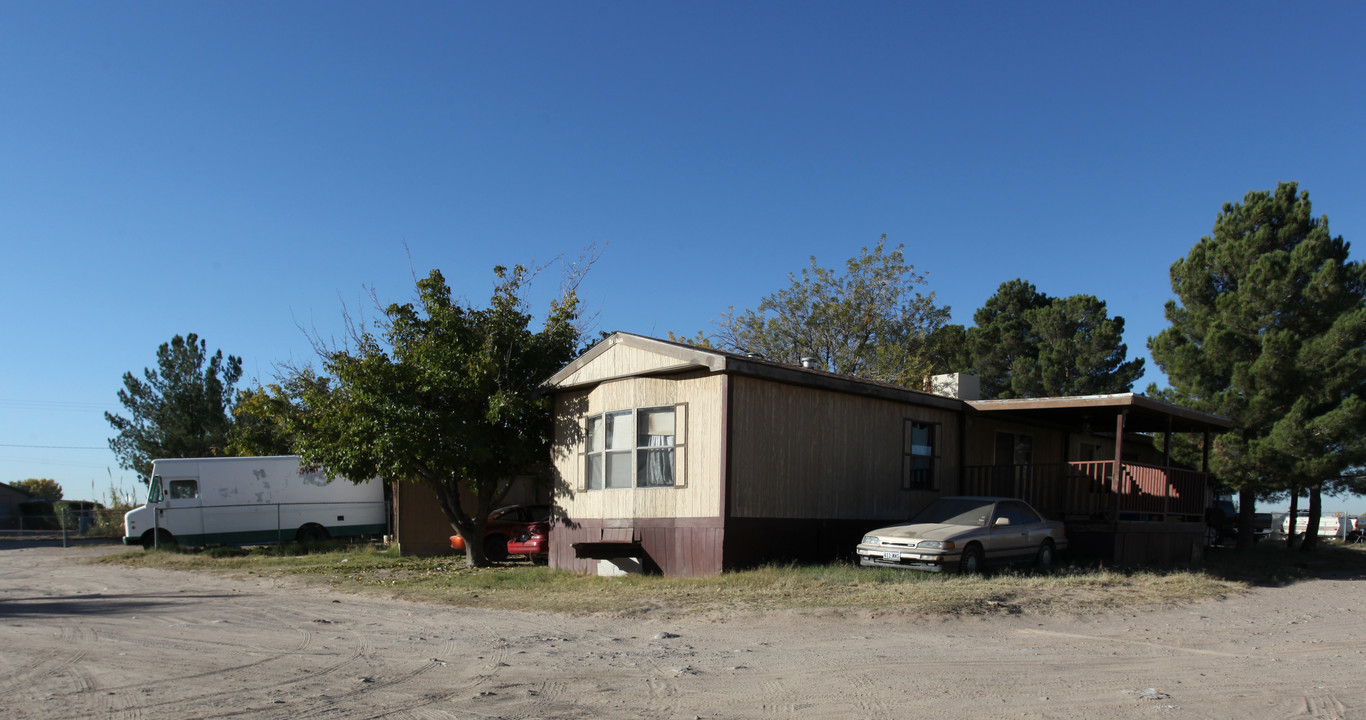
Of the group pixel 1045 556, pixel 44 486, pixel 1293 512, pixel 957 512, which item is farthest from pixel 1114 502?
pixel 44 486

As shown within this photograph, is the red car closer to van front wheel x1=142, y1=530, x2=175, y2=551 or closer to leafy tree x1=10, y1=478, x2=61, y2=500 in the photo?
van front wheel x1=142, y1=530, x2=175, y2=551

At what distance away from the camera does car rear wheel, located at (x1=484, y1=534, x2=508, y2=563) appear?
2034 cm

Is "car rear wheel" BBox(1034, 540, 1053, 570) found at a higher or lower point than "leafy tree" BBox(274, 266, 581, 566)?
lower

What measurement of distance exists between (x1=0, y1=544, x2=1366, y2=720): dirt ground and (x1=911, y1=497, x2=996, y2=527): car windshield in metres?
3.14

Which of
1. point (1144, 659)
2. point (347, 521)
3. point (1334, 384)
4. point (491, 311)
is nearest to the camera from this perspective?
point (1144, 659)

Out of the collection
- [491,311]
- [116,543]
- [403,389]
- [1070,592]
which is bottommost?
[116,543]

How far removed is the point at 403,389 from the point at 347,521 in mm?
10472

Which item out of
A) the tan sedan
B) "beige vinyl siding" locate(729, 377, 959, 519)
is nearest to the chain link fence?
"beige vinyl siding" locate(729, 377, 959, 519)

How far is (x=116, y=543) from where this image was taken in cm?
3056

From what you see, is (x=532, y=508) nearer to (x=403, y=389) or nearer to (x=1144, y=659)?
(x=403, y=389)

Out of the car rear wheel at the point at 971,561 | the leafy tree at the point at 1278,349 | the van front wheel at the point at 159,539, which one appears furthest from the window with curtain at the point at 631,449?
the leafy tree at the point at 1278,349

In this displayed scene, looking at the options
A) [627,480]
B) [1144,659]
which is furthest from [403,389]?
[1144,659]

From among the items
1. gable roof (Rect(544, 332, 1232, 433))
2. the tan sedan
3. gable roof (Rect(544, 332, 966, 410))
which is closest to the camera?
the tan sedan

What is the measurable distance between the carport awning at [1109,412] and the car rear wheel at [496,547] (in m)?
9.81
